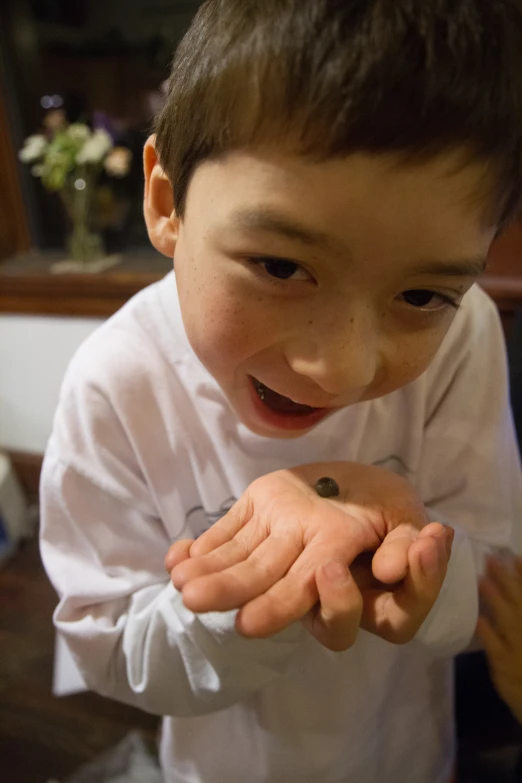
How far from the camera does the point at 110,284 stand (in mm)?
1523

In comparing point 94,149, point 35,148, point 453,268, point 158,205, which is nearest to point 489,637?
point 453,268

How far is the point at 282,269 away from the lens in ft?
1.24

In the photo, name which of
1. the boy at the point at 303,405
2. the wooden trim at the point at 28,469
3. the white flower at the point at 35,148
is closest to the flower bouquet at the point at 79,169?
the white flower at the point at 35,148

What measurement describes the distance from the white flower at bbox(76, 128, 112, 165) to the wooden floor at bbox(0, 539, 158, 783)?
117 cm

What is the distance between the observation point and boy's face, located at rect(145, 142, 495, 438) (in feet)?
1.09

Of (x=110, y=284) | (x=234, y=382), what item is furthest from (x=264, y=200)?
(x=110, y=284)

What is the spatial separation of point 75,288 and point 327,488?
127 cm

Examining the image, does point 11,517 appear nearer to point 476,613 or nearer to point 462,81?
point 476,613

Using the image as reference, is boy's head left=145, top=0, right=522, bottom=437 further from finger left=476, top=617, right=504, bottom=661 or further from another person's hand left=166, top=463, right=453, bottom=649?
finger left=476, top=617, right=504, bottom=661

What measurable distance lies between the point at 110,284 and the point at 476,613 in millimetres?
1244

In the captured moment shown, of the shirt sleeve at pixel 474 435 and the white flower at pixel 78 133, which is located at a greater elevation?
the white flower at pixel 78 133

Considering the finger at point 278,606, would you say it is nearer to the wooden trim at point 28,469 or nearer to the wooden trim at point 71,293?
the wooden trim at point 71,293

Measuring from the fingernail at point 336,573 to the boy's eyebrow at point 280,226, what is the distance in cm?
20

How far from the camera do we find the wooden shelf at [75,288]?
5.01ft
